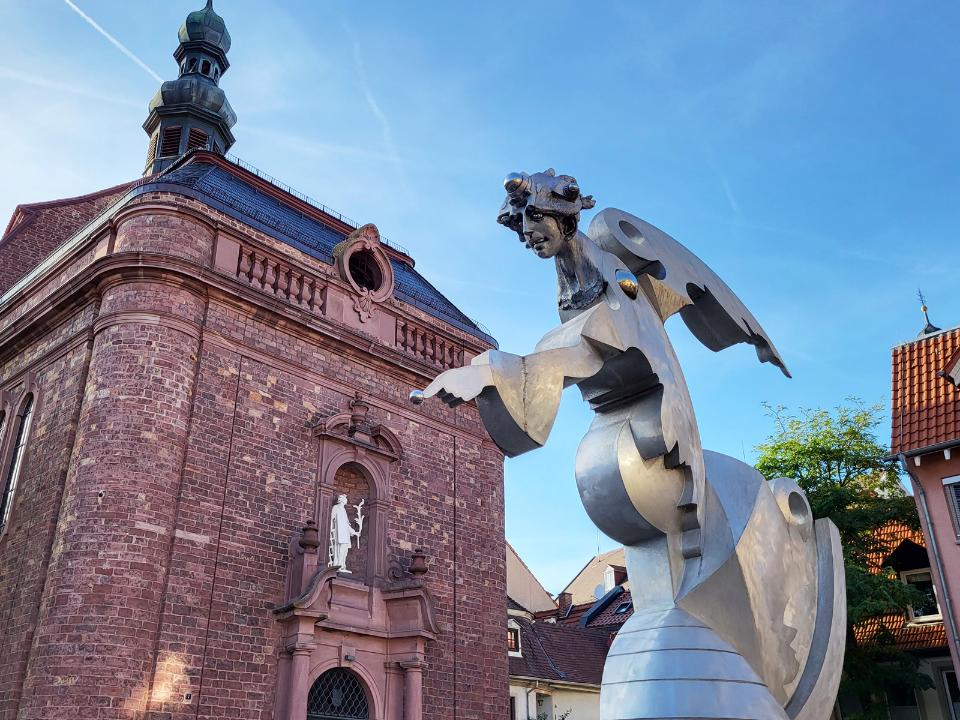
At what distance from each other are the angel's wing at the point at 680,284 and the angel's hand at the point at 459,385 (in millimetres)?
1688

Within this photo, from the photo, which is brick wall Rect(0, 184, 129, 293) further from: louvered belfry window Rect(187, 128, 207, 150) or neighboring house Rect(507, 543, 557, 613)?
neighboring house Rect(507, 543, 557, 613)

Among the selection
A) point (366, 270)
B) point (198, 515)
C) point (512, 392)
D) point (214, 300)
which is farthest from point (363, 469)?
point (512, 392)

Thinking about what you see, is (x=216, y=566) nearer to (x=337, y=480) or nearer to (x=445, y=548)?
(x=337, y=480)

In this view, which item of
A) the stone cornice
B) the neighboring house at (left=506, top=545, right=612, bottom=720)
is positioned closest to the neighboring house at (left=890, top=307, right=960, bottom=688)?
the neighboring house at (left=506, top=545, right=612, bottom=720)

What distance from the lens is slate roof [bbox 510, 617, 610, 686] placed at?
79.0 ft

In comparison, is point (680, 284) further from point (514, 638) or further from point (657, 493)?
Result: point (514, 638)

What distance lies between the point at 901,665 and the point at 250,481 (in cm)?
1605

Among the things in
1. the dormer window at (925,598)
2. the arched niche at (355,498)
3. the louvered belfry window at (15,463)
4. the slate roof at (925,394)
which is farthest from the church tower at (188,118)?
the dormer window at (925,598)

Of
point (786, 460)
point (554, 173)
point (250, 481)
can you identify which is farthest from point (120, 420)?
point (786, 460)

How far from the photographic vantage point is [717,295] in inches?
214

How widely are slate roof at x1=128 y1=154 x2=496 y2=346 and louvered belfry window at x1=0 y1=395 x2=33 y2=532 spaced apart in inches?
167

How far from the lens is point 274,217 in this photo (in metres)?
17.7

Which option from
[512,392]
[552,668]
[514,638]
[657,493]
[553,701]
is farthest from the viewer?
[552,668]

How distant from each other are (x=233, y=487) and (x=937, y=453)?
14762 millimetres
